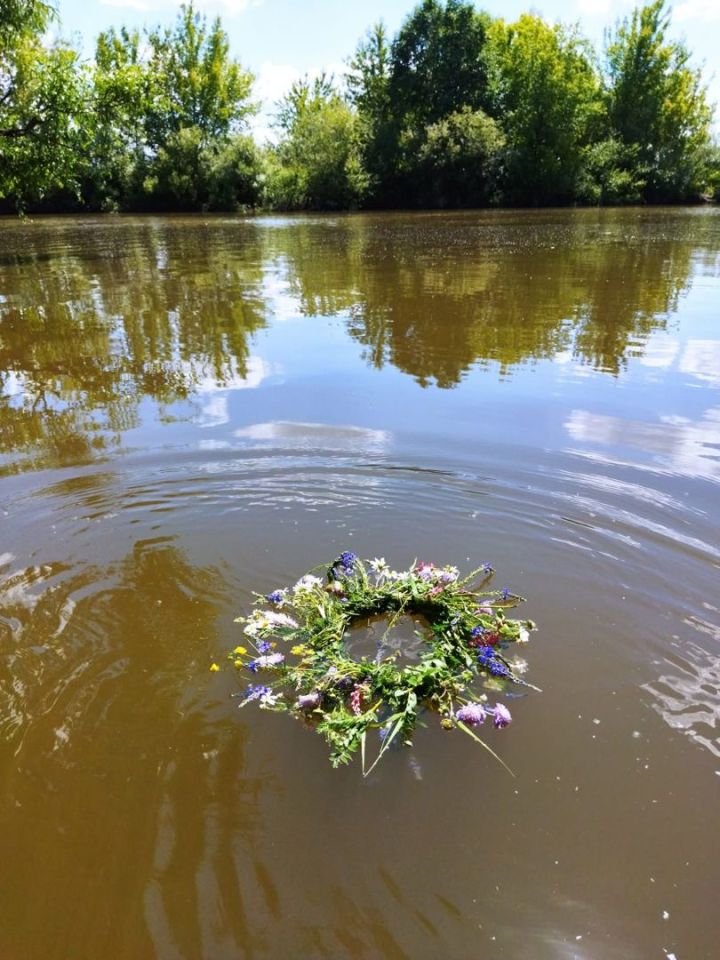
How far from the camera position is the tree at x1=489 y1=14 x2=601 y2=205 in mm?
45312

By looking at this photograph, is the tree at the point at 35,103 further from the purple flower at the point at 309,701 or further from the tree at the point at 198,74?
the tree at the point at 198,74

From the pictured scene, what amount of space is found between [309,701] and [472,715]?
0.67m

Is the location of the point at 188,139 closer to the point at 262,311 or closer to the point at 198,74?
the point at 198,74

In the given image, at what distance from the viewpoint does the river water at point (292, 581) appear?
79.4 inches

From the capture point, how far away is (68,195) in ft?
154

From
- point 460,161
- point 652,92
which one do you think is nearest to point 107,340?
point 460,161

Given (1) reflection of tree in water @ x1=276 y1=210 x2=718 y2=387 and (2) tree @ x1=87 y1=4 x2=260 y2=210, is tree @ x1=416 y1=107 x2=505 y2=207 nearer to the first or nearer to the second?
(2) tree @ x1=87 y1=4 x2=260 y2=210

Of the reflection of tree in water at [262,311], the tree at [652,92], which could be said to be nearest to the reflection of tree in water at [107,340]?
the reflection of tree in water at [262,311]

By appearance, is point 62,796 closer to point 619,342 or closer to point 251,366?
point 251,366

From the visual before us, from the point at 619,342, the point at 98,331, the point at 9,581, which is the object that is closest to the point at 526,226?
the point at 619,342

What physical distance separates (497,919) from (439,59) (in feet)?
182

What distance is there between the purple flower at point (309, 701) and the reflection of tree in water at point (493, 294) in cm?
444

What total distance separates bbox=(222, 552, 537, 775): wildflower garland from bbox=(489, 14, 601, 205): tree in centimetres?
4746

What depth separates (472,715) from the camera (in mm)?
2537
